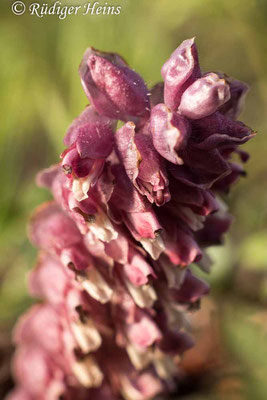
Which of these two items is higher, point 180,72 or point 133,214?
point 180,72

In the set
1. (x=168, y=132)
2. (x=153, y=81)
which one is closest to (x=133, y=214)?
(x=168, y=132)

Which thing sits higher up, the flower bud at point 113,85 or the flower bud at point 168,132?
the flower bud at point 113,85

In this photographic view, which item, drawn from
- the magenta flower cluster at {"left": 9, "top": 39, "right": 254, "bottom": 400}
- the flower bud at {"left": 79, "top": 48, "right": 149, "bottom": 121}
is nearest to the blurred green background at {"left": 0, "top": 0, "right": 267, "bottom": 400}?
the magenta flower cluster at {"left": 9, "top": 39, "right": 254, "bottom": 400}

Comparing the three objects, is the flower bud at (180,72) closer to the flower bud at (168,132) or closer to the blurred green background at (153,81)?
the flower bud at (168,132)

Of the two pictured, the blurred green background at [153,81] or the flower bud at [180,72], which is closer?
the flower bud at [180,72]

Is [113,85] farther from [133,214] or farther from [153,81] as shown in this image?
[153,81]

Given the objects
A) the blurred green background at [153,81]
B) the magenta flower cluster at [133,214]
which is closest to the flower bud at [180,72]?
the magenta flower cluster at [133,214]
